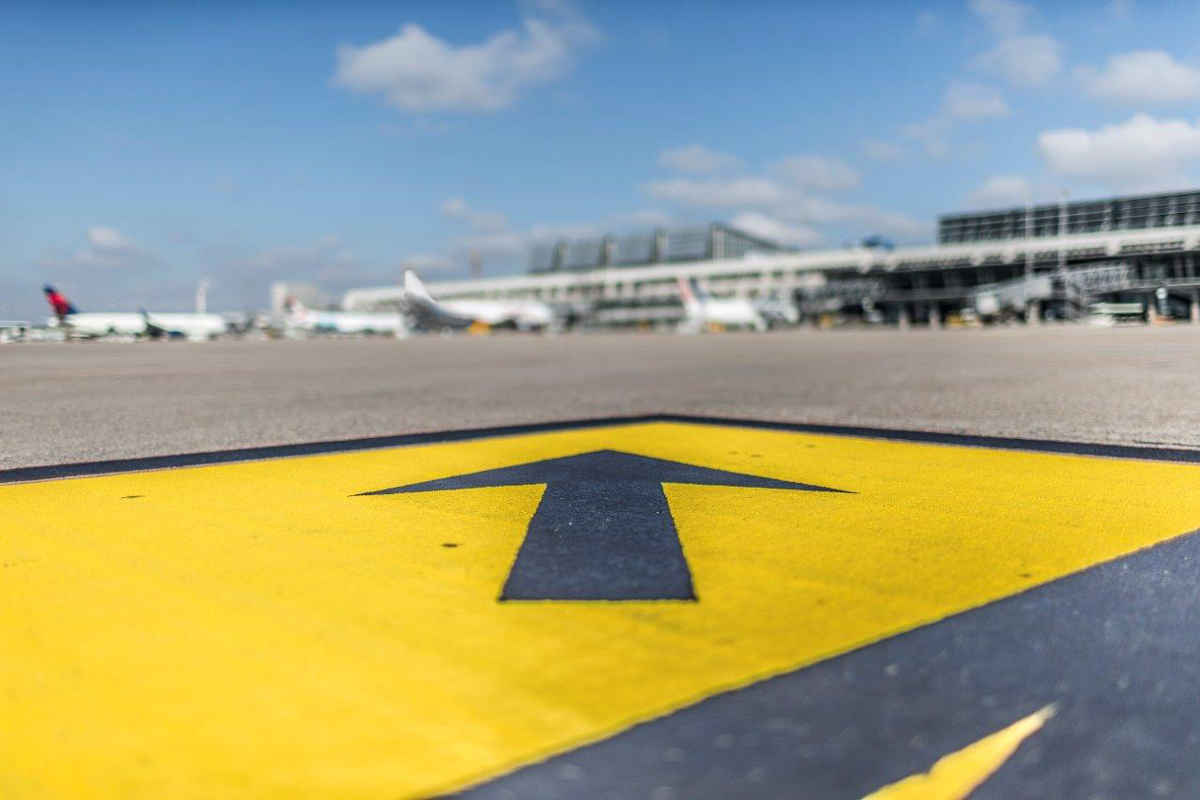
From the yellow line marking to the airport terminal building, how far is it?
62.7 meters

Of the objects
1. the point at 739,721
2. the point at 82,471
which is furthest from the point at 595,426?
the point at 739,721

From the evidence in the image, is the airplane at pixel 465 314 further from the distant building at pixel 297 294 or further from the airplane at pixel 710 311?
the distant building at pixel 297 294

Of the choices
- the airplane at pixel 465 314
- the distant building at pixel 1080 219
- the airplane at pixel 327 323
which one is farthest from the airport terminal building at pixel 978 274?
the airplane at pixel 327 323

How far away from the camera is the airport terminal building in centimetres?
6994

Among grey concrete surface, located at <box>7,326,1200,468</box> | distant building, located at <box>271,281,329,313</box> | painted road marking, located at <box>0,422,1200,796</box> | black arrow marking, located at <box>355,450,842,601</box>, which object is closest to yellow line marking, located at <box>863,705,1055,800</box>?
painted road marking, located at <box>0,422,1200,796</box>

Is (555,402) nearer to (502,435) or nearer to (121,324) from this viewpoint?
(502,435)

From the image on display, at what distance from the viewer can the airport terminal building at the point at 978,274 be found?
229ft

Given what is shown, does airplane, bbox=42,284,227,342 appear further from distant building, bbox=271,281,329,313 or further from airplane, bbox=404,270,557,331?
distant building, bbox=271,281,329,313

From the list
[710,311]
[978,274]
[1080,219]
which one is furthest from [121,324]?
[1080,219]

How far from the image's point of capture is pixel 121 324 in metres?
54.8

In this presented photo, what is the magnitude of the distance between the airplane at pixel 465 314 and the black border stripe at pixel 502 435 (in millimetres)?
60531

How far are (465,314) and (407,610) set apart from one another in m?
69.1

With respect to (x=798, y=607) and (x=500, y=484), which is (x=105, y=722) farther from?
(x=500, y=484)

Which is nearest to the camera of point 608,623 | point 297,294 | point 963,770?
point 963,770
